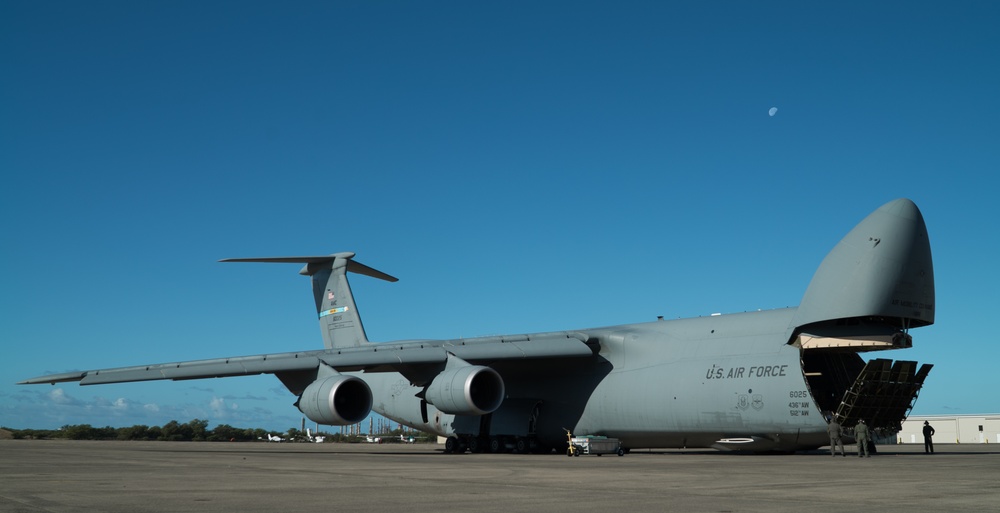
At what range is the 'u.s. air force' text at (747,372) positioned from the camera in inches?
815

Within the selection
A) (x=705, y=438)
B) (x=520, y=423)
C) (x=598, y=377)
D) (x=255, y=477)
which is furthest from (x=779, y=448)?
(x=255, y=477)

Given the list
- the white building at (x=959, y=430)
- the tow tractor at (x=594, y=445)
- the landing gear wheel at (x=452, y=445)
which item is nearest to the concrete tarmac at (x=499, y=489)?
the tow tractor at (x=594, y=445)

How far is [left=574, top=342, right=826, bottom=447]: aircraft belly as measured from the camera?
20.4m

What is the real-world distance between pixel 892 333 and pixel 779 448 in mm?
3825

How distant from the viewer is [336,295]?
106ft

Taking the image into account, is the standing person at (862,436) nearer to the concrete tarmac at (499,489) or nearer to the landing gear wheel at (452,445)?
the concrete tarmac at (499,489)

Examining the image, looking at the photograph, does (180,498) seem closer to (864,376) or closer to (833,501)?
(833,501)

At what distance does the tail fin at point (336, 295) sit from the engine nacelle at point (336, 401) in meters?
7.15

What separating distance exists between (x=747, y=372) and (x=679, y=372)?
1973 millimetres

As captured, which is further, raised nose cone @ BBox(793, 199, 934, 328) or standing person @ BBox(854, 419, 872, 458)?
standing person @ BBox(854, 419, 872, 458)

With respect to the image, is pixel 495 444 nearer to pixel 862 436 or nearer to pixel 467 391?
pixel 467 391

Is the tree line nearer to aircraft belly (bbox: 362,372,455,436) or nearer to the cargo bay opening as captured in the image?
aircraft belly (bbox: 362,372,455,436)

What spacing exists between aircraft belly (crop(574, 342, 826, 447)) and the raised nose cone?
5.58 ft

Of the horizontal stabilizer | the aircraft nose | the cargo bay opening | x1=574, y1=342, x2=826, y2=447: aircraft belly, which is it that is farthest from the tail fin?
the aircraft nose
